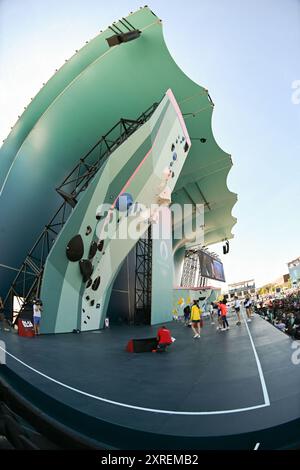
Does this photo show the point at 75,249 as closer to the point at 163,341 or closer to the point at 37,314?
the point at 37,314

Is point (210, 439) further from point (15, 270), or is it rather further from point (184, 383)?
point (15, 270)

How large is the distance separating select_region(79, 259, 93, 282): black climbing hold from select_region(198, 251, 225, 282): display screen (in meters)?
26.1

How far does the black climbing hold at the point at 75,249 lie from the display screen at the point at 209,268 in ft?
88.0

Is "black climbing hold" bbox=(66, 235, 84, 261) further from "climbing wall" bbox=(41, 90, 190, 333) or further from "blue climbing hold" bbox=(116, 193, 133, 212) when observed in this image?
"blue climbing hold" bbox=(116, 193, 133, 212)

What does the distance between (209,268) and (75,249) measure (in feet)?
99.8

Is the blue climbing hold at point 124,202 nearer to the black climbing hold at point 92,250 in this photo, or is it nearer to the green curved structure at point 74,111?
the black climbing hold at point 92,250

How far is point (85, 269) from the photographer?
1162 cm

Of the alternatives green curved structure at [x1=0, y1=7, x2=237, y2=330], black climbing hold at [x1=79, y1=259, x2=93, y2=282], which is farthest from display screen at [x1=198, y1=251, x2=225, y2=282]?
black climbing hold at [x1=79, y1=259, x2=93, y2=282]

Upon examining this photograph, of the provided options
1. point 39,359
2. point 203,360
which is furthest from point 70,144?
point 203,360

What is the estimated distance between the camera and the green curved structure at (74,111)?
497 inches

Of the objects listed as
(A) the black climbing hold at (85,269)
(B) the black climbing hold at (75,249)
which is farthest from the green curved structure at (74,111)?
(A) the black climbing hold at (85,269)

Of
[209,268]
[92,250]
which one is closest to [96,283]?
[92,250]

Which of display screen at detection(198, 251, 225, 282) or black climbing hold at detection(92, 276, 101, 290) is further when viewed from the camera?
display screen at detection(198, 251, 225, 282)

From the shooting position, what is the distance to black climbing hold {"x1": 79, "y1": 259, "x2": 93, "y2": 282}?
11541mm
